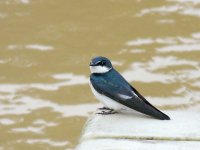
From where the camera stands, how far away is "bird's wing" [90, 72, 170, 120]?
3041 mm

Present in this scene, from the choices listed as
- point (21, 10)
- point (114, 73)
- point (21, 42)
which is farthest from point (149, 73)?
point (114, 73)

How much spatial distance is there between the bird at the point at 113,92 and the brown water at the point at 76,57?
151 cm

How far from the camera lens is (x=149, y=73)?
5.46 m

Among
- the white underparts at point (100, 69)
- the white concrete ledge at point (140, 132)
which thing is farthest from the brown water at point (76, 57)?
the white concrete ledge at point (140, 132)

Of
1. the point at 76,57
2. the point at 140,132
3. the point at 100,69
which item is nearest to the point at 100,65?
the point at 100,69

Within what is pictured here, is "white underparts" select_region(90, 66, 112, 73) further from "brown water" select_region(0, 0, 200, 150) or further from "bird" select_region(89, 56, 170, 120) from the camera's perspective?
"brown water" select_region(0, 0, 200, 150)

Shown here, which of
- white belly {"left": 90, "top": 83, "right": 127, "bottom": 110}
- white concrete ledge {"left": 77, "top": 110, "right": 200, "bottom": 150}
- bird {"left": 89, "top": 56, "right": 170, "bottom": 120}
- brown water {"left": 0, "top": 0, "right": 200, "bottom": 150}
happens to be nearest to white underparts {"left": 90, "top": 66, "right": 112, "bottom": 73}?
bird {"left": 89, "top": 56, "right": 170, "bottom": 120}

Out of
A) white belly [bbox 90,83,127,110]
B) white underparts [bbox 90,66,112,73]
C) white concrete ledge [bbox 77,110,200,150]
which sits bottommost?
white concrete ledge [bbox 77,110,200,150]

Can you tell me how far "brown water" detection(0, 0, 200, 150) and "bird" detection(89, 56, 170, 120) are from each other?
4.95 feet

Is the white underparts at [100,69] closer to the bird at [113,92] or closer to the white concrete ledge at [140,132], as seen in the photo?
the bird at [113,92]

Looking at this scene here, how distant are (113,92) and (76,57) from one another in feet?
8.55

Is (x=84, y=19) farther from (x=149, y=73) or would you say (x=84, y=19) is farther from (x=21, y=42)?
(x=149, y=73)

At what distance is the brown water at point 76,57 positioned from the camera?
4.96 metres

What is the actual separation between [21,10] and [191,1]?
60.0 inches
